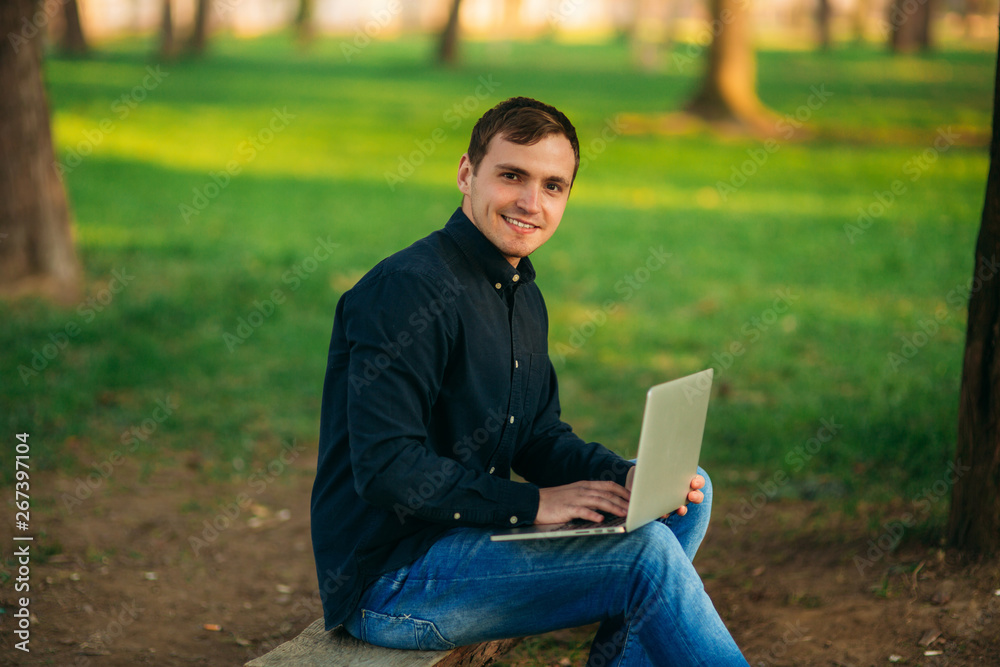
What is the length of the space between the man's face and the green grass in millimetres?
2789

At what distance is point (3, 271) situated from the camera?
293 inches

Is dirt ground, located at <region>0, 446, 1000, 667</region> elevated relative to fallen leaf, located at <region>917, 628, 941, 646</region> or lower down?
lower down

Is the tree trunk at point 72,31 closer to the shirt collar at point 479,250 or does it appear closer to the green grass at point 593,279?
the green grass at point 593,279

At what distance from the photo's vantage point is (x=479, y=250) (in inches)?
108

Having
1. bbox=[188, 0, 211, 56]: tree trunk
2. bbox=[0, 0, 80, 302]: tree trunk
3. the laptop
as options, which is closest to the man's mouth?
the laptop

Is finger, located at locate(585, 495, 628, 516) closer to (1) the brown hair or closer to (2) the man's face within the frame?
(2) the man's face

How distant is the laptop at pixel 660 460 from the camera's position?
92.5 inches

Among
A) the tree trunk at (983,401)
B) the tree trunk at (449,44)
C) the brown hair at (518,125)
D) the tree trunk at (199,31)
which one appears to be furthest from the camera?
the tree trunk at (199,31)

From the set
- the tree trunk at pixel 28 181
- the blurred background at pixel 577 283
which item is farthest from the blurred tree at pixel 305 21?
the tree trunk at pixel 28 181

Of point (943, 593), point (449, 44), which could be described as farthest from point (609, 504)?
point (449, 44)

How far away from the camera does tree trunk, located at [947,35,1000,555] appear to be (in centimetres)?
354

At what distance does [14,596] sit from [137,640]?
0.61 m

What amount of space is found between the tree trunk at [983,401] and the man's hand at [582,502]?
1.76 meters

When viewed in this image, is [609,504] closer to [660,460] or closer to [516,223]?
[660,460]
